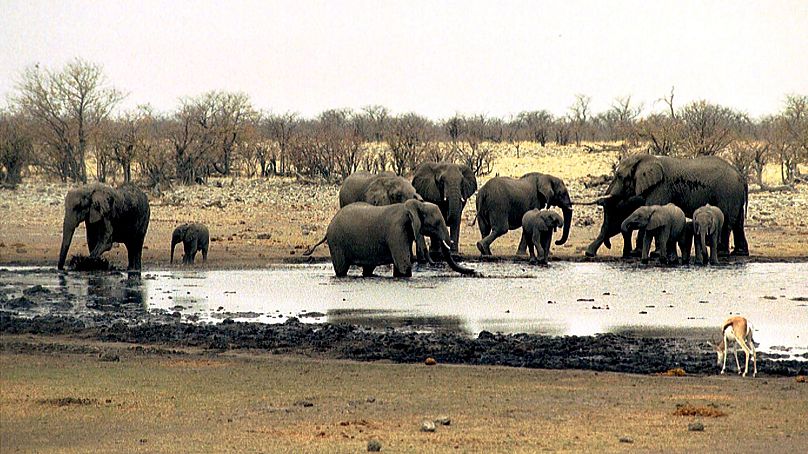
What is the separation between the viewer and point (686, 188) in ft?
94.3

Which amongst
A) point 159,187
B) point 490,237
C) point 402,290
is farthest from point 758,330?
point 159,187

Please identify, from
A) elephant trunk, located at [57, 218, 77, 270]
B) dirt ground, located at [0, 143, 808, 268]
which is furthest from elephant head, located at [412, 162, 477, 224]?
elephant trunk, located at [57, 218, 77, 270]

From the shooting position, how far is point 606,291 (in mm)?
20156

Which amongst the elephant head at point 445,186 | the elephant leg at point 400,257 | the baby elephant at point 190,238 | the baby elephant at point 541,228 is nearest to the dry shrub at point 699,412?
the elephant leg at point 400,257

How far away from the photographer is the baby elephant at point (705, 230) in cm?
2567

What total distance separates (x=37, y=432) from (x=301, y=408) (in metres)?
1.97

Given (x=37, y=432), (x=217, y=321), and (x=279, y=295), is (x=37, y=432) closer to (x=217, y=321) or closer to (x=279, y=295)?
(x=217, y=321)

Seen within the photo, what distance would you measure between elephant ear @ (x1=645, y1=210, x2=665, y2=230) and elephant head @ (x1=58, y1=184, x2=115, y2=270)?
9979mm

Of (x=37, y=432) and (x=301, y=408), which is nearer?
(x=37, y=432)

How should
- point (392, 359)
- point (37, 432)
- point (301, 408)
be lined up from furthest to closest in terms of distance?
point (392, 359) < point (301, 408) < point (37, 432)

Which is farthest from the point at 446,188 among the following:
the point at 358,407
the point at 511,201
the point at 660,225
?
the point at 358,407

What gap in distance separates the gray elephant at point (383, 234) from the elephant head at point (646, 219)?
15.9 ft

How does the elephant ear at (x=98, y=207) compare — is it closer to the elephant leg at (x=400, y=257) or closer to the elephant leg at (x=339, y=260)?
the elephant leg at (x=339, y=260)

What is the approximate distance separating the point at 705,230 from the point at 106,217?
36.1 ft
